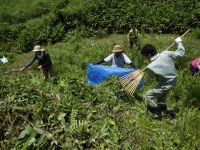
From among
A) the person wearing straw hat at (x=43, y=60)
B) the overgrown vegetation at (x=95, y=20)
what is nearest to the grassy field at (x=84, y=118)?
the person wearing straw hat at (x=43, y=60)

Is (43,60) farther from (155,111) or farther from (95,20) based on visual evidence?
(95,20)

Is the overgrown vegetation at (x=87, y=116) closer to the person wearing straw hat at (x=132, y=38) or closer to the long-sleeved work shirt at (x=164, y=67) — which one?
the long-sleeved work shirt at (x=164, y=67)

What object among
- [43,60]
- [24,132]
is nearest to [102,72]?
[43,60]

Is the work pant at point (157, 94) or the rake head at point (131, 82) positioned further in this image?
the rake head at point (131, 82)

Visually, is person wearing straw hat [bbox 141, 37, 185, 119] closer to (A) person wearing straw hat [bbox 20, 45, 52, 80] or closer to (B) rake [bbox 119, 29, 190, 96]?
(B) rake [bbox 119, 29, 190, 96]

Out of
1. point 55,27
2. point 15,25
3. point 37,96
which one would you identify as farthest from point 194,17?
point 37,96

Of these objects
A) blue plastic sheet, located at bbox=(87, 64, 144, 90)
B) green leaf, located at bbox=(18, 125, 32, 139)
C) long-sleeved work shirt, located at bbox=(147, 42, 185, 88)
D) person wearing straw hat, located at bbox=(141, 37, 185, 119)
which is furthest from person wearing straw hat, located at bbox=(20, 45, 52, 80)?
green leaf, located at bbox=(18, 125, 32, 139)

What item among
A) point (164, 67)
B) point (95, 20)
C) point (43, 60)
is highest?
point (164, 67)

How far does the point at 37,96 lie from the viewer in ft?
22.4

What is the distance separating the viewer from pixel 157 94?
735cm

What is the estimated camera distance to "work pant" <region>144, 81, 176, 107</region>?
724 centimetres

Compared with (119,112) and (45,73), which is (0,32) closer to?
(45,73)

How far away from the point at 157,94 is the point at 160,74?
455 mm

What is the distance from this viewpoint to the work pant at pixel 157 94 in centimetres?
724
